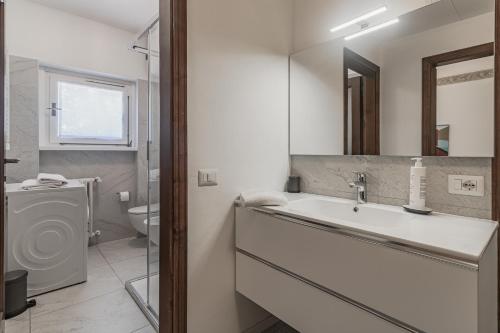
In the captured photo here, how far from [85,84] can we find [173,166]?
2.42 metres

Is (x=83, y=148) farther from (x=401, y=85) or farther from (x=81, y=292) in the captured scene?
(x=401, y=85)

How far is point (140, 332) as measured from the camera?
159 cm

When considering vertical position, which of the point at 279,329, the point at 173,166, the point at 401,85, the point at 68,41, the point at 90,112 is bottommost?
the point at 279,329

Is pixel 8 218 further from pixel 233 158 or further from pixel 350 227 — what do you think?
pixel 350 227

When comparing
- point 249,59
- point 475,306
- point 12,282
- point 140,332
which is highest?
point 249,59

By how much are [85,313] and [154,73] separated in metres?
1.71

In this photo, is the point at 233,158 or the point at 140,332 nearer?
the point at 233,158

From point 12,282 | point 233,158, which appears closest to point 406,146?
point 233,158

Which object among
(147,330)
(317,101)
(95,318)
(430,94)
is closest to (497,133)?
(430,94)

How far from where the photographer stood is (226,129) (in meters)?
1.40

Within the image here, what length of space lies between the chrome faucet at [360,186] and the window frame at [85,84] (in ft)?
8.81

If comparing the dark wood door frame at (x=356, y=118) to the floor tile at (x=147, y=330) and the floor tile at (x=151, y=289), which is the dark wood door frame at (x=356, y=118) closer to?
the floor tile at (x=151, y=289)

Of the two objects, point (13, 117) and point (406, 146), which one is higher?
point (13, 117)

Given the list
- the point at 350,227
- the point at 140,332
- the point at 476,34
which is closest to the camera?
the point at 350,227
